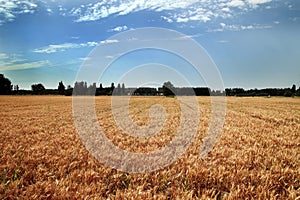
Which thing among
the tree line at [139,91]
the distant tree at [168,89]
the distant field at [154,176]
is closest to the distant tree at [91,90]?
the tree line at [139,91]

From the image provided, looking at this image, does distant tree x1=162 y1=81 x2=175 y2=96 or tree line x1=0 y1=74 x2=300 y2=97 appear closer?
distant tree x1=162 y1=81 x2=175 y2=96

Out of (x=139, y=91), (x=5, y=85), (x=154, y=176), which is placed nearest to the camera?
(x=154, y=176)

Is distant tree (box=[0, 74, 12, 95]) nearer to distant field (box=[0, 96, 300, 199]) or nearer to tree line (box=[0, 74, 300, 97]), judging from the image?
tree line (box=[0, 74, 300, 97])

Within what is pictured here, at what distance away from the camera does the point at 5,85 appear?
105938mm

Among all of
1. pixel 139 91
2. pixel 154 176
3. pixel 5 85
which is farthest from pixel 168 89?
pixel 154 176

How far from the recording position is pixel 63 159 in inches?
242

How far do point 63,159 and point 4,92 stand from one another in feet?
373

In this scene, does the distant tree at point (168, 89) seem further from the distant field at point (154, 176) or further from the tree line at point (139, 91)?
the distant field at point (154, 176)

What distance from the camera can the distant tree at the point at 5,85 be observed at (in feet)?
343

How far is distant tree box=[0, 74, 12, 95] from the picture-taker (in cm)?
10464

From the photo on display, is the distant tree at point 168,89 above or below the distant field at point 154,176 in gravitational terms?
above

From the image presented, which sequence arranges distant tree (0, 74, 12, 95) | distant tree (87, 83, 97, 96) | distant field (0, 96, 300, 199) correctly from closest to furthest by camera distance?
distant field (0, 96, 300, 199)
distant tree (87, 83, 97, 96)
distant tree (0, 74, 12, 95)

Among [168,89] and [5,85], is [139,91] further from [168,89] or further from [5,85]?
[5,85]

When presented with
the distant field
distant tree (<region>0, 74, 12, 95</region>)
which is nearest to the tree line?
distant tree (<region>0, 74, 12, 95</region>)
